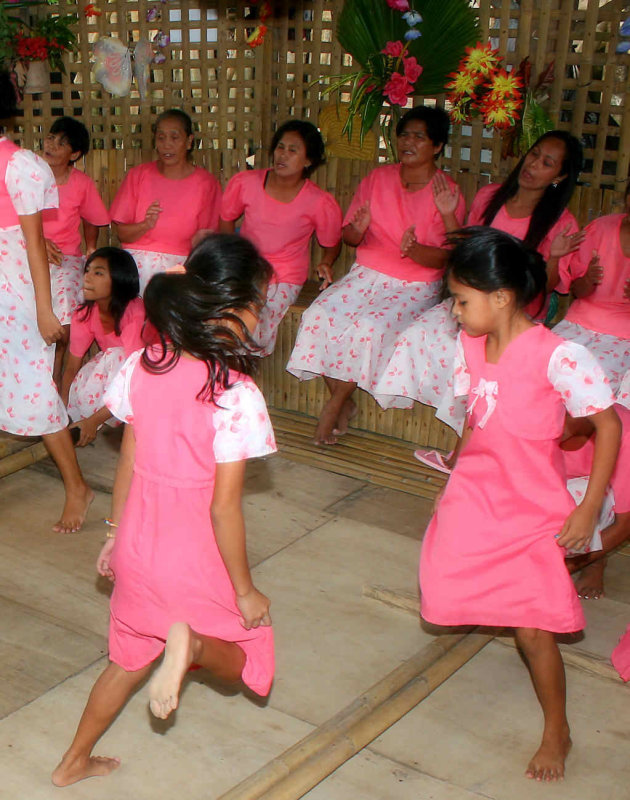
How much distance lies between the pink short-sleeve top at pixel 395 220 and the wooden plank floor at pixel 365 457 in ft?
2.35

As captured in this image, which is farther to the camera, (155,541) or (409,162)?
(409,162)

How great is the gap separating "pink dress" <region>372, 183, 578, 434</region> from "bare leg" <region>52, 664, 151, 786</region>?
6.57 ft

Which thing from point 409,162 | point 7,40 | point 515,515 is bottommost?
point 515,515

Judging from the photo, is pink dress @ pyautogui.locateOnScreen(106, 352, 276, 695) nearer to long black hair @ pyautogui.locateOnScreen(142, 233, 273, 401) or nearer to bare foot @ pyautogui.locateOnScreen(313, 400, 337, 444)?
long black hair @ pyautogui.locateOnScreen(142, 233, 273, 401)

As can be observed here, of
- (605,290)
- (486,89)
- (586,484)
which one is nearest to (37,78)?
(486,89)

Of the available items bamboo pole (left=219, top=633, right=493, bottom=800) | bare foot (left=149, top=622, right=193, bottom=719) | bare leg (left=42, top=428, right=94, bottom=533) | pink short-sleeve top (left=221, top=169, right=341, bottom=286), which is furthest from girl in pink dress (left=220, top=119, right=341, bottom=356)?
bare foot (left=149, top=622, right=193, bottom=719)

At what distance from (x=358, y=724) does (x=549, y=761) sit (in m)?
0.44

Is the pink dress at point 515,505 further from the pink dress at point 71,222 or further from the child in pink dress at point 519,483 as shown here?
the pink dress at point 71,222

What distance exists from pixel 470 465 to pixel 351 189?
107 inches

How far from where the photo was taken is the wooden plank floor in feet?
12.4

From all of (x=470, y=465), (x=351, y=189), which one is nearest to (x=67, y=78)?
(x=351, y=189)

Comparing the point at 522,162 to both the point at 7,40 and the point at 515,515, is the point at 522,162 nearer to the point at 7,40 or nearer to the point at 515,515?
the point at 515,515

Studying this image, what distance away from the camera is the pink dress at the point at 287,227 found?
14.5 feet

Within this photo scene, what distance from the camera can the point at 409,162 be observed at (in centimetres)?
416
